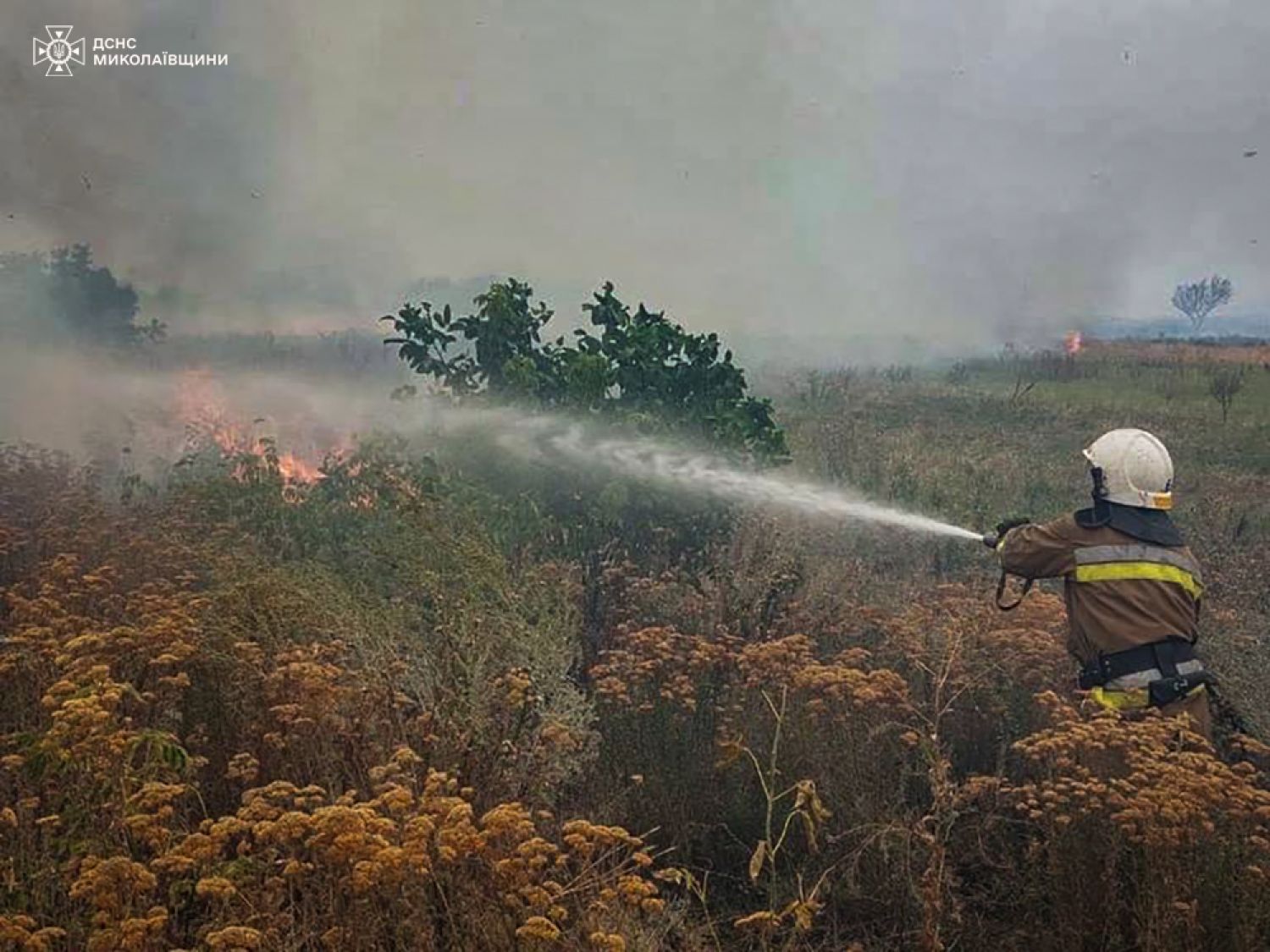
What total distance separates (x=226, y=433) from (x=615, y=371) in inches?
195

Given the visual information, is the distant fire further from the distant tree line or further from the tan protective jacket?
the tan protective jacket


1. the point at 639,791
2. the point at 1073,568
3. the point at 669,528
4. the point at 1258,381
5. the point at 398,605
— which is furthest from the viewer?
the point at 1258,381

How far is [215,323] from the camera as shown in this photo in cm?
1255

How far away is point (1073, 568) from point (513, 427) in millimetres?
5088

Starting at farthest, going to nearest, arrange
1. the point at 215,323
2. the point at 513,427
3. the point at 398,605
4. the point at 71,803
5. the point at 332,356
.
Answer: the point at 332,356 → the point at 215,323 → the point at 513,427 → the point at 398,605 → the point at 71,803

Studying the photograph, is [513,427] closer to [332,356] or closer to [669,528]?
[669,528]

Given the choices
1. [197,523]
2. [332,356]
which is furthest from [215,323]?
[197,523]

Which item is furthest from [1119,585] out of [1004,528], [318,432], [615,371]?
[318,432]

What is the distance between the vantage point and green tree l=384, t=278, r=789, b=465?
8055mm

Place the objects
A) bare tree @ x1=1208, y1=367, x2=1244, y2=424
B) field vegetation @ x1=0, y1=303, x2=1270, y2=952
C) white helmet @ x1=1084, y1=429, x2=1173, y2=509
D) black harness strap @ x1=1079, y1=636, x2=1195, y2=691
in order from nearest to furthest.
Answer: field vegetation @ x1=0, y1=303, x2=1270, y2=952 < black harness strap @ x1=1079, y1=636, x2=1195, y2=691 < white helmet @ x1=1084, y1=429, x2=1173, y2=509 < bare tree @ x1=1208, y1=367, x2=1244, y2=424

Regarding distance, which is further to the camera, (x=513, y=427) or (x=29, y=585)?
(x=513, y=427)

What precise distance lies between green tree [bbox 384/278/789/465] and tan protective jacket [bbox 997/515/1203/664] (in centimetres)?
368

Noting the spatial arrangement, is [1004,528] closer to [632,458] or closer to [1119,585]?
[1119,585]

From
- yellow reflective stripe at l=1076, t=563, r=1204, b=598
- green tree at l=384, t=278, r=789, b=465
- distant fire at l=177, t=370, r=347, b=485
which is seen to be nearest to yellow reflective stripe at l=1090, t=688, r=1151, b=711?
yellow reflective stripe at l=1076, t=563, r=1204, b=598
